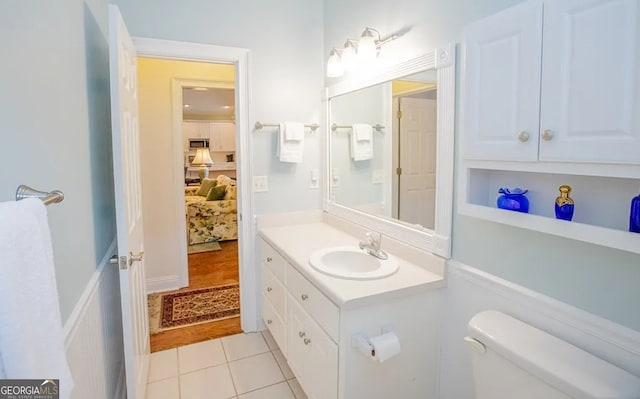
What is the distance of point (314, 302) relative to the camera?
5.65ft

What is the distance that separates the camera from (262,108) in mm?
2611

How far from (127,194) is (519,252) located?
5.53 feet

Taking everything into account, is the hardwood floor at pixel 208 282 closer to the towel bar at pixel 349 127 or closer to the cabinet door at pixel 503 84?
the towel bar at pixel 349 127

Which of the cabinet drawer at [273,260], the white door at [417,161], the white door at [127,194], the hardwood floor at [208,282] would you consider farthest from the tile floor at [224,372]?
the white door at [417,161]

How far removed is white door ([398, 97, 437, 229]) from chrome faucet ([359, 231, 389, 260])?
0.57 ft

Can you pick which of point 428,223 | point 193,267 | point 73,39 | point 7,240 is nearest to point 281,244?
point 428,223

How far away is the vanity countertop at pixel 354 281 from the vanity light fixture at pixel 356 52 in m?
1.03

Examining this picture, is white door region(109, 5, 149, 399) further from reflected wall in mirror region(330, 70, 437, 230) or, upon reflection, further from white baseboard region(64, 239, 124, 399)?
reflected wall in mirror region(330, 70, 437, 230)

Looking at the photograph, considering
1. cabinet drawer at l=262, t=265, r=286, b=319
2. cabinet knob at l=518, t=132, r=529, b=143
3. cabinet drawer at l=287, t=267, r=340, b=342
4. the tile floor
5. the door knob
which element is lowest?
the tile floor

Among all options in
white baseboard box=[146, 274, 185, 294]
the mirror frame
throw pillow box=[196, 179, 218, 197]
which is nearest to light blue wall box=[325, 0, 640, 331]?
the mirror frame

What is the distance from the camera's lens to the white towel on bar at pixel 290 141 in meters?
2.61

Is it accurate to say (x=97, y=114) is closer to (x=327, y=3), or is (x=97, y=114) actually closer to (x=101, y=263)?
(x=101, y=263)

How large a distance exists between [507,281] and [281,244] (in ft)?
4.12

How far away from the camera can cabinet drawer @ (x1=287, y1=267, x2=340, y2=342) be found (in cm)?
154
